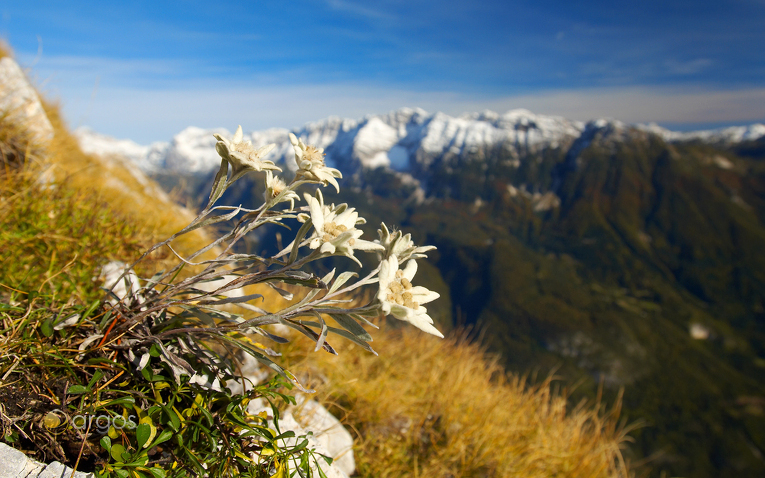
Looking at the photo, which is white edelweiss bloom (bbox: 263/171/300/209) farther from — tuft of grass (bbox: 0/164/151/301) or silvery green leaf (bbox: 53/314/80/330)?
tuft of grass (bbox: 0/164/151/301)

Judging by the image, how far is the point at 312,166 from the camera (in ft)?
5.84

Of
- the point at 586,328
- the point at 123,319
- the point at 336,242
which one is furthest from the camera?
the point at 586,328

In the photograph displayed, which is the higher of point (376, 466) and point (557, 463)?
point (376, 466)

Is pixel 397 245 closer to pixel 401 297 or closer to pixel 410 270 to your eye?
pixel 410 270

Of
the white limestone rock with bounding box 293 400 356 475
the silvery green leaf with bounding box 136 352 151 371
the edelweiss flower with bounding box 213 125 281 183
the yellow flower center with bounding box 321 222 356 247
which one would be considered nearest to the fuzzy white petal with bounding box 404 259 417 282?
the yellow flower center with bounding box 321 222 356 247

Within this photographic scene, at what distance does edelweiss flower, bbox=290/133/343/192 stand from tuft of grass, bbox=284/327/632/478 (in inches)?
66.6

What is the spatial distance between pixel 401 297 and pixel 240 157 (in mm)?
879

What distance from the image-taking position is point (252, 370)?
3.22 m

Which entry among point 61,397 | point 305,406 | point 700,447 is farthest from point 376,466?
point 700,447

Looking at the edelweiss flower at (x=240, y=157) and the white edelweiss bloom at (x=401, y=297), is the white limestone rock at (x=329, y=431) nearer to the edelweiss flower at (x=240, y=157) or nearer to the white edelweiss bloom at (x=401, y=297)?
the white edelweiss bloom at (x=401, y=297)

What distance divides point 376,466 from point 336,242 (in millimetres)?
2440

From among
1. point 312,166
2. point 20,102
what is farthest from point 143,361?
point 20,102

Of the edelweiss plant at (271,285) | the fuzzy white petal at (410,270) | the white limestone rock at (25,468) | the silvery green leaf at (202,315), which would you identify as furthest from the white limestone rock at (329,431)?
the fuzzy white petal at (410,270)

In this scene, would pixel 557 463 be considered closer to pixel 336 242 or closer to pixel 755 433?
→ pixel 336 242
